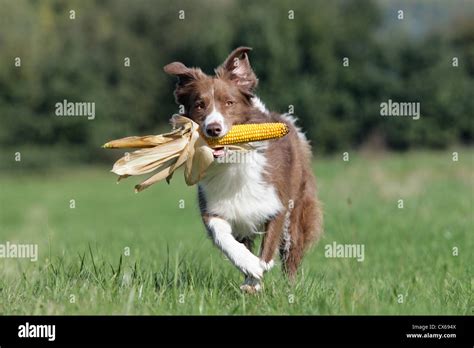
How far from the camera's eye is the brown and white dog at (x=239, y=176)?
6.59 metres

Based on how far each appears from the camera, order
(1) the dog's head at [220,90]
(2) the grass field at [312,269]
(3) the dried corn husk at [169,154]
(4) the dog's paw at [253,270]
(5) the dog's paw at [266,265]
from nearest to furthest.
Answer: (2) the grass field at [312,269]
(4) the dog's paw at [253,270]
(3) the dried corn husk at [169,154]
(1) the dog's head at [220,90]
(5) the dog's paw at [266,265]

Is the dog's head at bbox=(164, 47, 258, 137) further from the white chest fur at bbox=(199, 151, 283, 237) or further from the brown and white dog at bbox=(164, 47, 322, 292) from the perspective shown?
the white chest fur at bbox=(199, 151, 283, 237)

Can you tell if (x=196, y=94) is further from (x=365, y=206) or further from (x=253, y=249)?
(x=365, y=206)

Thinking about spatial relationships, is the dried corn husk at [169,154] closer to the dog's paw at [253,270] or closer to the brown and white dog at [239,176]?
the brown and white dog at [239,176]

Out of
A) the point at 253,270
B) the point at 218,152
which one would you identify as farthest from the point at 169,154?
the point at 253,270

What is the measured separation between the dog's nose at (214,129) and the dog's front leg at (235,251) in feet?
2.70

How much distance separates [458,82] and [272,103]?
872cm

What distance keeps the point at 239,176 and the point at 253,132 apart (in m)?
0.42

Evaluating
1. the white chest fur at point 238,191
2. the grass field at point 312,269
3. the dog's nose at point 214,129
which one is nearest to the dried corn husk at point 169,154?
the dog's nose at point 214,129

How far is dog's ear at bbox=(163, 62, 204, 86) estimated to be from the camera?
688 centimetres

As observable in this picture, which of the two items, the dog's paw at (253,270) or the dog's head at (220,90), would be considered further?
the dog's head at (220,90)

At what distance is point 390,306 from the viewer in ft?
19.2

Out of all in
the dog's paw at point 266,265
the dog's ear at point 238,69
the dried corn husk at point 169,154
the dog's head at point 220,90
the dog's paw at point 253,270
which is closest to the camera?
the dog's paw at point 253,270

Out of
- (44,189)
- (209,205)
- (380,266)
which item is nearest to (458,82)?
(44,189)
